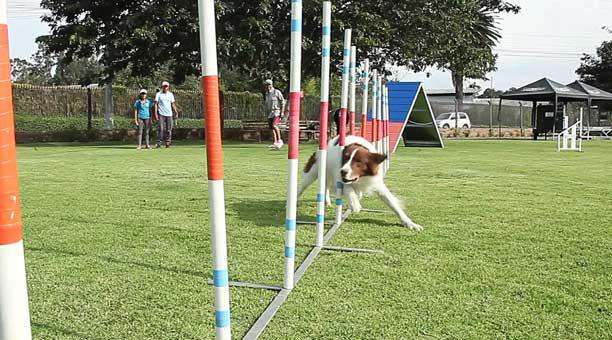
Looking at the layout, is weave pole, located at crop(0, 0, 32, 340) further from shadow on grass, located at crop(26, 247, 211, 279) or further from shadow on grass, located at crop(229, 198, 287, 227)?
shadow on grass, located at crop(229, 198, 287, 227)

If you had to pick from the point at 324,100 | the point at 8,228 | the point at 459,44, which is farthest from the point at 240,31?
the point at 8,228

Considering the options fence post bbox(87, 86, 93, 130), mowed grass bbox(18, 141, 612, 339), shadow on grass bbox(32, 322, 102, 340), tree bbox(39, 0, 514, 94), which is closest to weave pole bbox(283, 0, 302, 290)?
mowed grass bbox(18, 141, 612, 339)

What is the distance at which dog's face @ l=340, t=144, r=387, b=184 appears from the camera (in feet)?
16.5

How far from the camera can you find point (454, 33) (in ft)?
66.5

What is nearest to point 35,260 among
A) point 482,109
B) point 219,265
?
point 219,265

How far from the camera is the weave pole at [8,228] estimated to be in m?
1.22

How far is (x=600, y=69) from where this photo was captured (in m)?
49.2

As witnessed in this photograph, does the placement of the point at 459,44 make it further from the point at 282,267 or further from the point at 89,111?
the point at 282,267

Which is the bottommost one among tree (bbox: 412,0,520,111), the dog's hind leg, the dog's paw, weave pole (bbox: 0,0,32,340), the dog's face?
the dog's paw

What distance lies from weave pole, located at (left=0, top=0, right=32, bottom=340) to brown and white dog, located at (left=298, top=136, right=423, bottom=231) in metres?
3.86

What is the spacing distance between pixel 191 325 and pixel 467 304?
1402mm

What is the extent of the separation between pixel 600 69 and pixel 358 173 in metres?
51.2

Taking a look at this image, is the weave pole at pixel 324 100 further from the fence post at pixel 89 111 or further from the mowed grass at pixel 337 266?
the fence post at pixel 89 111

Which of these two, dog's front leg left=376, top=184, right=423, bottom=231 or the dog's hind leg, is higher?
the dog's hind leg
